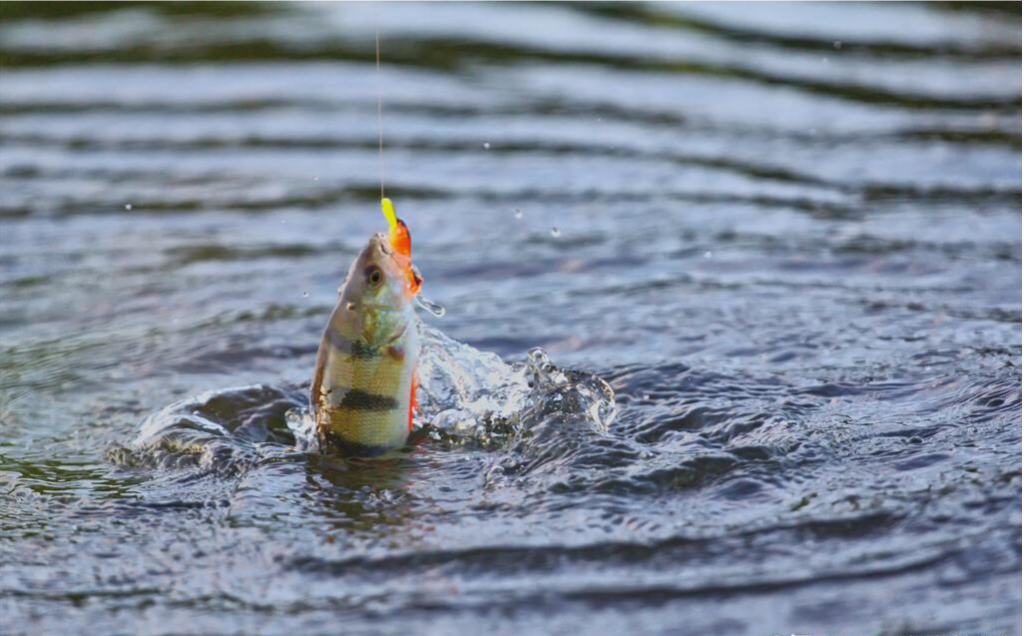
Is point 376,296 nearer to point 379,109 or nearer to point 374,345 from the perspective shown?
point 374,345

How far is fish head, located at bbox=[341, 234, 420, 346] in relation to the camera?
4492 mm

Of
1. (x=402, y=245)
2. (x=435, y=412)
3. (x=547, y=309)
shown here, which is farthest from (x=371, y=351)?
(x=547, y=309)

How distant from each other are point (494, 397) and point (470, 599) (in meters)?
1.55

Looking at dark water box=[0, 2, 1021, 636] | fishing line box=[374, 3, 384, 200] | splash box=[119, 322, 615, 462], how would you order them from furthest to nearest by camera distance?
fishing line box=[374, 3, 384, 200] → splash box=[119, 322, 615, 462] → dark water box=[0, 2, 1021, 636]

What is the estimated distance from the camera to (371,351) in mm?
4527

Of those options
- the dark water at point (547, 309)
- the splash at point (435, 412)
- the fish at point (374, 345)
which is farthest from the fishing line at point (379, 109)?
the fish at point (374, 345)

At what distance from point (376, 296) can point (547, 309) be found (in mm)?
2357

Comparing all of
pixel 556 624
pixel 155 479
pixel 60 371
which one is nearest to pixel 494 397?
pixel 155 479

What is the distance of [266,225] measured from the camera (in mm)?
8469

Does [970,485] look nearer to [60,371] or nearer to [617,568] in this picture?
[617,568]

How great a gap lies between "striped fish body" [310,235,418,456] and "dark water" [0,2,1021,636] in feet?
0.91

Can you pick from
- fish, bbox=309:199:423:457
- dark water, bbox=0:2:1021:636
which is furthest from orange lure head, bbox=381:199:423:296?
dark water, bbox=0:2:1021:636

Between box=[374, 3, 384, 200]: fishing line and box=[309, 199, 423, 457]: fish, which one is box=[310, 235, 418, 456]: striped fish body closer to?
box=[309, 199, 423, 457]: fish

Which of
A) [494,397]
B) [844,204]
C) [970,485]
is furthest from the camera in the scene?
[844,204]
